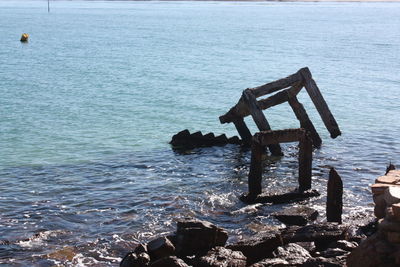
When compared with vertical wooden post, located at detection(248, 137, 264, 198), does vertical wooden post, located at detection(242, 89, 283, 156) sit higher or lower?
higher

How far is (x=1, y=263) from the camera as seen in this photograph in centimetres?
1432

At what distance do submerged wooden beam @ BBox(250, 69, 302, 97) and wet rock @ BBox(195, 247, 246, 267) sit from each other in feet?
35.3

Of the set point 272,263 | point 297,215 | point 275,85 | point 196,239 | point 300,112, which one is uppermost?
point 275,85

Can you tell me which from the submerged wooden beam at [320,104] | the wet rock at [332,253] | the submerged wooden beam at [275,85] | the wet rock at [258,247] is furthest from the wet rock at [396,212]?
the submerged wooden beam at [320,104]

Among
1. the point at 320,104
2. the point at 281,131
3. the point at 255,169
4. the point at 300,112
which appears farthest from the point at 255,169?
the point at 320,104

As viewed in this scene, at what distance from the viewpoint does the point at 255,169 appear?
18.0 m

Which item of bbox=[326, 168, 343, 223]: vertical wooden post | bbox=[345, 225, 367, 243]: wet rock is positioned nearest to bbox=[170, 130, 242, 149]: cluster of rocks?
bbox=[326, 168, 343, 223]: vertical wooden post

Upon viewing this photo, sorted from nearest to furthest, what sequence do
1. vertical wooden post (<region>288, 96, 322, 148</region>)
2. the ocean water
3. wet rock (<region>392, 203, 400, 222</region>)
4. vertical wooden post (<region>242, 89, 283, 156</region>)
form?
wet rock (<region>392, 203, 400, 222</region>) < the ocean water < vertical wooden post (<region>242, 89, 283, 156</region>) < vertical wooden post (<region>288, 96, 322, 148</region>)

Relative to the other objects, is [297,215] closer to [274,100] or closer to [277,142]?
[277,142]

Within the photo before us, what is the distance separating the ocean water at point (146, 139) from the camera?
16.9 metres

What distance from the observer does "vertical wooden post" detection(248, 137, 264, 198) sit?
17.8 metres

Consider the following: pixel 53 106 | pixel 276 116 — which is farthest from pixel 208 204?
pixel 53 106

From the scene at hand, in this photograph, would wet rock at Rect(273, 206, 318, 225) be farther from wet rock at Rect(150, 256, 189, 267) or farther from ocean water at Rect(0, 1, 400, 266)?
wet rock at Rect(150, 256, 189, 267)

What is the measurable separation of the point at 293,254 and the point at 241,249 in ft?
3.54
